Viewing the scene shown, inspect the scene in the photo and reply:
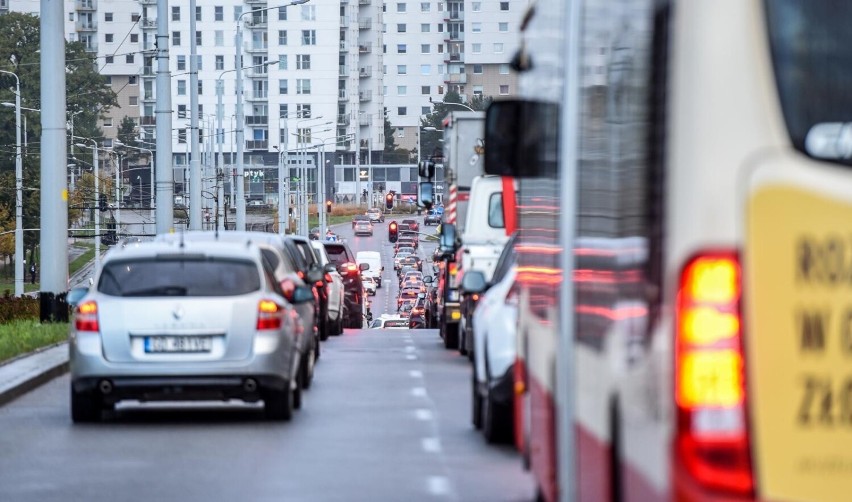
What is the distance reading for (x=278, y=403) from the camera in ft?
56.3

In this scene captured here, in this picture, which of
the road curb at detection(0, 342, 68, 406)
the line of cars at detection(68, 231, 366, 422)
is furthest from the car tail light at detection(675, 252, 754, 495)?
the road curb at detection(0, 342, 68, 406)

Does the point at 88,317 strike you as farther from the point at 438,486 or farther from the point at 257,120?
the point at 257,120

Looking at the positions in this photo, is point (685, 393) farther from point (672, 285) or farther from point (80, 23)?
point (80, 23)

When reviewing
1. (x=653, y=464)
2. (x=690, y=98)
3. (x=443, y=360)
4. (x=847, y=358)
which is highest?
(x=690, y=98)

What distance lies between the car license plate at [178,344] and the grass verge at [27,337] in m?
7.68

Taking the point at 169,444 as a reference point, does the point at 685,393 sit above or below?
above

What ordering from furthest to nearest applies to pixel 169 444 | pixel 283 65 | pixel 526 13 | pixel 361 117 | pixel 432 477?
pixel 361 117 → pixel 283 65 → pixel 169 444 → pixel 432 477 → pixel 526 13

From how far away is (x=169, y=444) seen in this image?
15547 millimetres

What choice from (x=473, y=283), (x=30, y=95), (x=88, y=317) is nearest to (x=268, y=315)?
(x=88, y=317)

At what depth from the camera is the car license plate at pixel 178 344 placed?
1655 cm

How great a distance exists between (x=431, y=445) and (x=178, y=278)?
292cm

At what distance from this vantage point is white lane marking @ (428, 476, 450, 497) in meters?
12.2

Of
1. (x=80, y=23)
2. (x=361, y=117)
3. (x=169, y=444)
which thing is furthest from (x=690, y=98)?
(x=80, y=23)

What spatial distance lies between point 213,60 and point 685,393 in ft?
548
